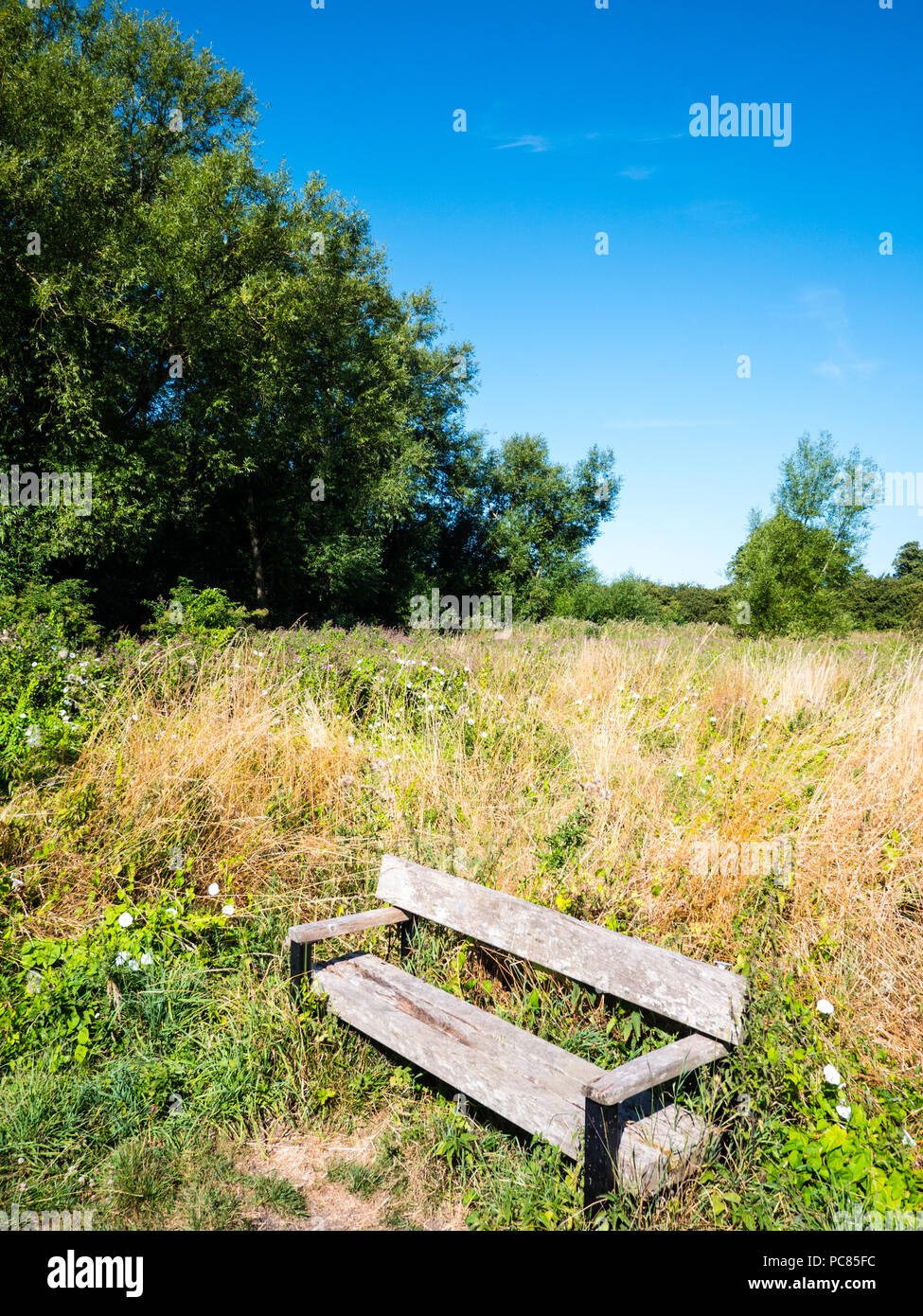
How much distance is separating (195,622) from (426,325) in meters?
26.1

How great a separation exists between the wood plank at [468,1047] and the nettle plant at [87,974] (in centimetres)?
70

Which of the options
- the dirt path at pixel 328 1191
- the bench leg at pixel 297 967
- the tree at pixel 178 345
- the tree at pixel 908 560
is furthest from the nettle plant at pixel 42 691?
the tree at pixel 908 560

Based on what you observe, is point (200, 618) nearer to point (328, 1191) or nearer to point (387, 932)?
point (387, 932)

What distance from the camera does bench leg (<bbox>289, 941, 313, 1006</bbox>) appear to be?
316 cm

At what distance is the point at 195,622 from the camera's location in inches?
282

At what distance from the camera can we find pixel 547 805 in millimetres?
4289

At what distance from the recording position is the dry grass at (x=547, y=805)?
310 centimetres

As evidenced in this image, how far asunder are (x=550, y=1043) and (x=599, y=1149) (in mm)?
693

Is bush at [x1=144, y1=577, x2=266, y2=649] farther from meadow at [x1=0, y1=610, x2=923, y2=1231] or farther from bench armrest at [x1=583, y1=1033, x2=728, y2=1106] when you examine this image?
bench armrest at [x1=583, y1=1033, x2=728, y2=1106]

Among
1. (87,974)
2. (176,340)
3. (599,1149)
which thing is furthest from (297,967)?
(176,340)

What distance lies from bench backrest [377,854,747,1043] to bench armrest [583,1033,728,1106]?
53 mm

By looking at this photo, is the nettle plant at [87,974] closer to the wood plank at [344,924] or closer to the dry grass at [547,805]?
the dry grass at [547,805]
